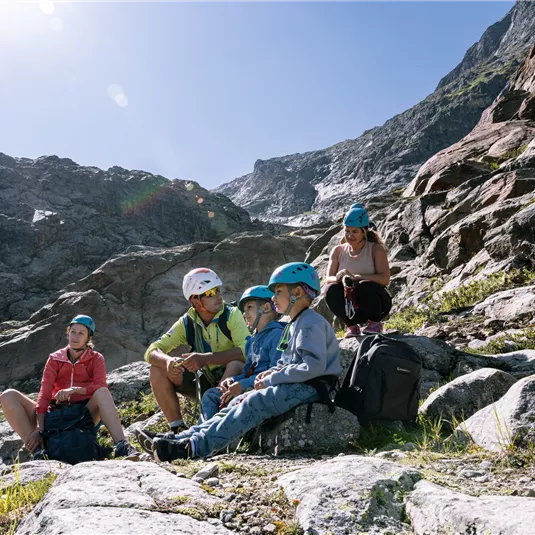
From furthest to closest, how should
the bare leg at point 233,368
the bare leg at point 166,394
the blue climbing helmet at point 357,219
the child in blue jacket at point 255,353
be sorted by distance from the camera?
the blue climbing helmet at point 357,219 → the bare leg at point 166,394 → the bare leg at point 233,368 → the child in blue jacket at point 255,353

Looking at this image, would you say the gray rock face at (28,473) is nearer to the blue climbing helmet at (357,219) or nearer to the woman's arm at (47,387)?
the woman's arm at (47,387)

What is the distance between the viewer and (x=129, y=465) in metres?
3.59

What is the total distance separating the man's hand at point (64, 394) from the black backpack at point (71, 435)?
0.20 metres

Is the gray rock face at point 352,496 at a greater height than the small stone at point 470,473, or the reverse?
the gray rock face at point 352,496

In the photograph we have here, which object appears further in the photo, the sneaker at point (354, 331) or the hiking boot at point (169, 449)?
the sneaker at point (354, 331)

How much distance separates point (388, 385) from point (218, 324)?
313cm

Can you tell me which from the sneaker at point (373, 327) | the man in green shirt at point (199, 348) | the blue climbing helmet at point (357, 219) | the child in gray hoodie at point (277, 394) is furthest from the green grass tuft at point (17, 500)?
the blue climbing helmet at point (357, 219)

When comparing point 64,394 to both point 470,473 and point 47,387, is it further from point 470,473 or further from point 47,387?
point 470,473

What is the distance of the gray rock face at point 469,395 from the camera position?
198 inches

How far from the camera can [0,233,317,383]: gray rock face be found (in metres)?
27.8

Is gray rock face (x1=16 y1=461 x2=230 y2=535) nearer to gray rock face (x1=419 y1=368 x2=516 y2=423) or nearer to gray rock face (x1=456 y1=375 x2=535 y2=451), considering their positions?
gray rock face (x1=456 y1=375 x2=535 y2=451)

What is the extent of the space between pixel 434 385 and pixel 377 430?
217cm

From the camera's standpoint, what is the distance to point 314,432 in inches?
198

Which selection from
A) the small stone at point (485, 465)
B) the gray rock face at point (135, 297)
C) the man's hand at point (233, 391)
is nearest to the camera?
the small stone at point (485, 465)
